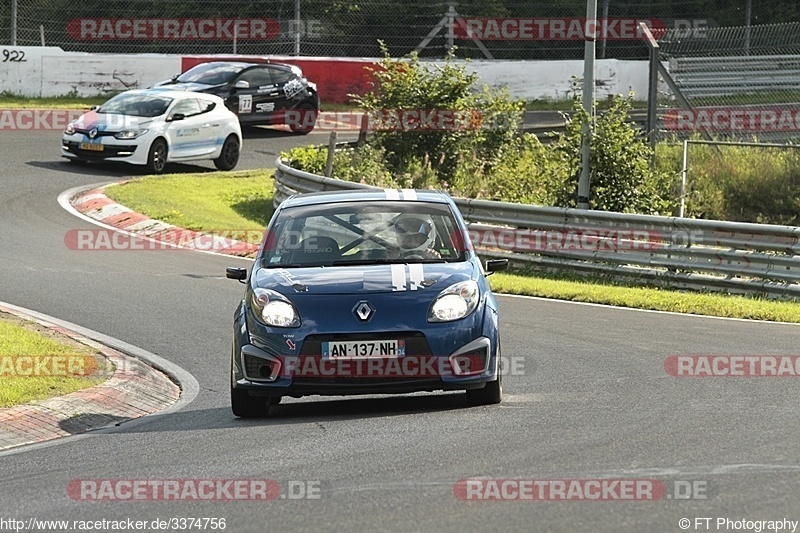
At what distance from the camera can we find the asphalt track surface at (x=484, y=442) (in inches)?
248

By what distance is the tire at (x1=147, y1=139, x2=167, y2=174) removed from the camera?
26.1 meters

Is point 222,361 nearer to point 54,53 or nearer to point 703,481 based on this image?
point 703,481

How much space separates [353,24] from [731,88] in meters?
15.4

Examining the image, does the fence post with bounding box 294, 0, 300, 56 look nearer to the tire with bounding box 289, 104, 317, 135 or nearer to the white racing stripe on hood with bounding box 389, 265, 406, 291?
the tire with bounding box 289, 104, 317, 135

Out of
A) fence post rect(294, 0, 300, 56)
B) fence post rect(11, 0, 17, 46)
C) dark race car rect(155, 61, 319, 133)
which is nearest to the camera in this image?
dark race car rect(155, 61, 319, 133)

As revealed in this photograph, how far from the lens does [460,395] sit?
396 inches

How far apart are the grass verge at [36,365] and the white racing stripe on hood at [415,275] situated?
2.84m

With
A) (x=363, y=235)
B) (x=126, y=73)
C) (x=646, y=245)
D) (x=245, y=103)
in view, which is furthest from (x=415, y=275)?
(x=126, y=73)

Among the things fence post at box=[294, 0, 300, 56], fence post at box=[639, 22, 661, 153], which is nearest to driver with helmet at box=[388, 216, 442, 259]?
fence post at box=[639, 22, 661, 153]

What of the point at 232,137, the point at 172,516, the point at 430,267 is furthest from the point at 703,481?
the point at 232,137

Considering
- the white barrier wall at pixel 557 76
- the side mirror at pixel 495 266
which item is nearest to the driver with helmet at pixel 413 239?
the side mirror at pixel 495 266

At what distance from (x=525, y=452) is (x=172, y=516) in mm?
2053

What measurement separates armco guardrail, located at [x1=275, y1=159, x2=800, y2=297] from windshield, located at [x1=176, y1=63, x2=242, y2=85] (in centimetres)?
1099

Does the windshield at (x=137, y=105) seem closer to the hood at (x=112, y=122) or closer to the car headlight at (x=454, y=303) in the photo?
the hood at (x=112, y=122)
